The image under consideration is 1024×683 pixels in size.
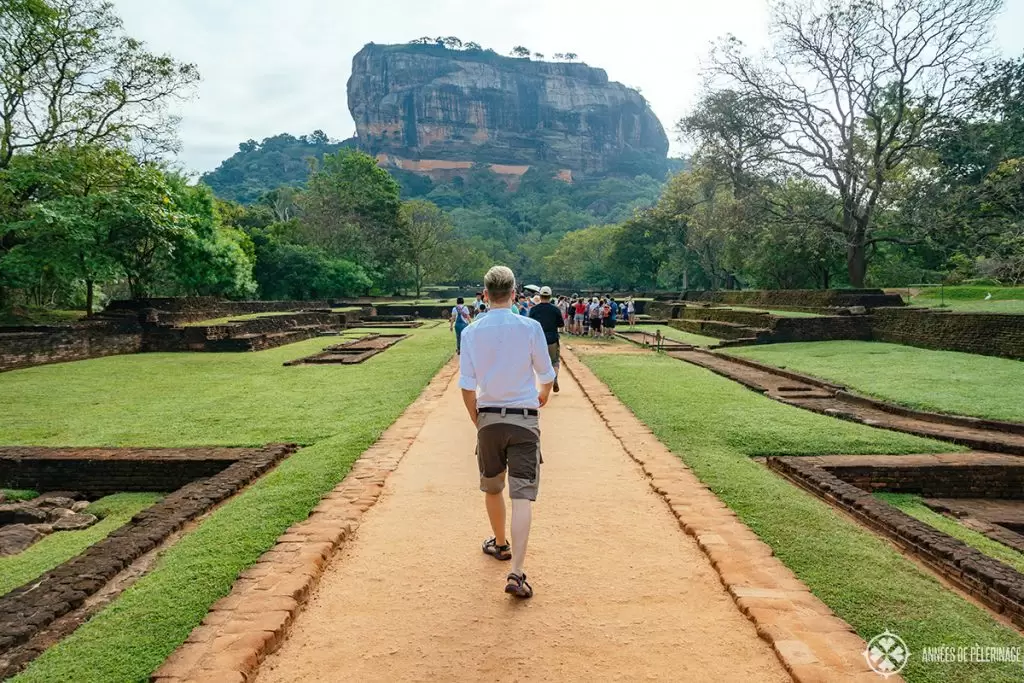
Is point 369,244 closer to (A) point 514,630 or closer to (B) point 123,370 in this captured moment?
(B) point 123,370

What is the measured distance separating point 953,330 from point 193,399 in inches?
588

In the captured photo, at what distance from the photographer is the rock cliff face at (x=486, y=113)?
13725cm

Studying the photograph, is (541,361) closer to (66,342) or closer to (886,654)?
(886,654)

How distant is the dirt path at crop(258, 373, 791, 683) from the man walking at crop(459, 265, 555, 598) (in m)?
0.28

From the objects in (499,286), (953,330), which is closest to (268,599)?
(499,286)

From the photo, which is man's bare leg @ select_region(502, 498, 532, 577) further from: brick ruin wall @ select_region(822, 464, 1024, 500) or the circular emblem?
brick ruin wall @ select_region(822, 464, 1024, 500)

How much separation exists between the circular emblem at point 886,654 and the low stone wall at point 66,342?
14.9 metres

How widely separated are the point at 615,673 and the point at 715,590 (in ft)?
3.05

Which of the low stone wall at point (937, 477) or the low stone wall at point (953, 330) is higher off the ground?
the low stone wall at point (953, 330)

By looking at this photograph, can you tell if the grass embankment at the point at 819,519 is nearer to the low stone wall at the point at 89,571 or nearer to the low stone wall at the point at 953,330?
the low stone wall at the point at 89,571

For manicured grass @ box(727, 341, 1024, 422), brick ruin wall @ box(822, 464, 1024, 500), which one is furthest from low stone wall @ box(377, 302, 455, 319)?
brick ruin wall @ box(822, 464, 1024, 500)

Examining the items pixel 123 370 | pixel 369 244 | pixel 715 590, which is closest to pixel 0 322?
pixel 123 370

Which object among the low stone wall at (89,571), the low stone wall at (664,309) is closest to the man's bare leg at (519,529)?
the low stone wall at (89,571)

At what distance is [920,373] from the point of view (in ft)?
32.9
